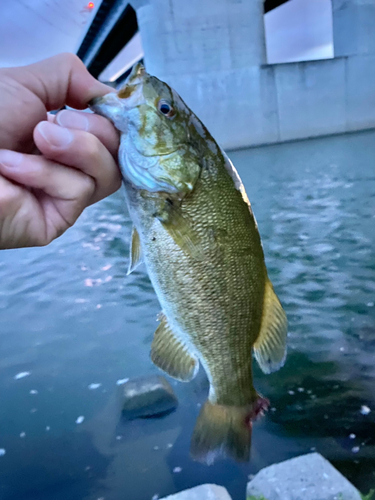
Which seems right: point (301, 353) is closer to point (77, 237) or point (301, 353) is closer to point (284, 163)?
point (77, 237)

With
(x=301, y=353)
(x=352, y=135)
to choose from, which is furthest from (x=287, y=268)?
(x=352, y=135)

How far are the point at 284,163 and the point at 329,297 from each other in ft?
29.3

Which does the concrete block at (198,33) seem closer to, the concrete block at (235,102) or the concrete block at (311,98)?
the concrete block at (235,102)

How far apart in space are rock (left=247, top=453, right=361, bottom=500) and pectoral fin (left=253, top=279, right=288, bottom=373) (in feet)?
2.49

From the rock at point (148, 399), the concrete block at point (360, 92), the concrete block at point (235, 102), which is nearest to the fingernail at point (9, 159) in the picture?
the rock at point (148, 399)

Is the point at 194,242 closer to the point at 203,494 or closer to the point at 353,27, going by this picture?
the point at 203,494

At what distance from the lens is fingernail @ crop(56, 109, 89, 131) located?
122 centimetres

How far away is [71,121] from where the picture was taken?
1.23 m

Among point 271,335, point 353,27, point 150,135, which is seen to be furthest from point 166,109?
point 353,27

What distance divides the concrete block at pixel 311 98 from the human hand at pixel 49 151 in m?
16.8

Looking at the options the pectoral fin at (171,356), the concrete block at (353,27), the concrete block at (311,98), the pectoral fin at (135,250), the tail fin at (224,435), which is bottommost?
the tail fin at (224,435)

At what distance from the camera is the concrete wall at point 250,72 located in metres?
15.3

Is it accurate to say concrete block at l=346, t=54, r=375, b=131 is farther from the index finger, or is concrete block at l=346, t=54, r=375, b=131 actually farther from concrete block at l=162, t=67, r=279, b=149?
the index finger

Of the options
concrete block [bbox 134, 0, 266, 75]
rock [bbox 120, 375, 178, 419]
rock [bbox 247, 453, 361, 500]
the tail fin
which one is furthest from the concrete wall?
the tail fin
